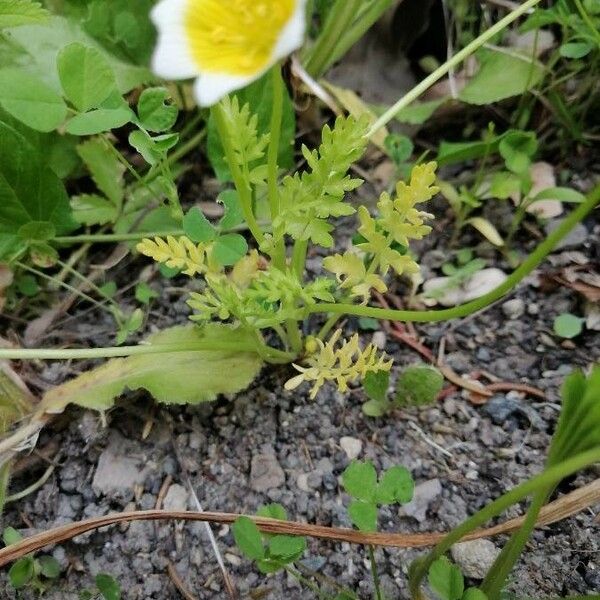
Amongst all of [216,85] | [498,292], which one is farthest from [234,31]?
[498,292]

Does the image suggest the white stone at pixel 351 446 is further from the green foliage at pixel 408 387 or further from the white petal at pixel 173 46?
the white petal at pixel 173 46

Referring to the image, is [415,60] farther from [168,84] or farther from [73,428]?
[73,428]

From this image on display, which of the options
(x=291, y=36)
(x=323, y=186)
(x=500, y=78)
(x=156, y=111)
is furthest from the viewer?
(x=500, y=78)

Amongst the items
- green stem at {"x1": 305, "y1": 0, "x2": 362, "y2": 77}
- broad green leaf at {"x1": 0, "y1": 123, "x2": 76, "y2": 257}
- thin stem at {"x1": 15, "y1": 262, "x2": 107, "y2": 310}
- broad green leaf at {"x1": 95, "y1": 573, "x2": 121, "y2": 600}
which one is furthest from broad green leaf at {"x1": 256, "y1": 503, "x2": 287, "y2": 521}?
green stem at {"x1": 305, "y1": 0, "x2": 362, "y2": 77}

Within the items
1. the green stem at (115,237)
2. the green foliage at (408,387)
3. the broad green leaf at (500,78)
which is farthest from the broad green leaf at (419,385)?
the broad green leaf at (500,78)

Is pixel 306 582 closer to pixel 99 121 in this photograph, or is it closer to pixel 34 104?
pixel 99 121

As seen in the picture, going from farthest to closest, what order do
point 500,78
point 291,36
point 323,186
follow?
1. point 500,78
2. point 323,186
3. point 291,36

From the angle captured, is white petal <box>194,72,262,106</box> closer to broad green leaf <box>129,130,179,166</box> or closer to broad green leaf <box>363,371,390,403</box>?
broad green leaf <box>129,130,179,166</box>
